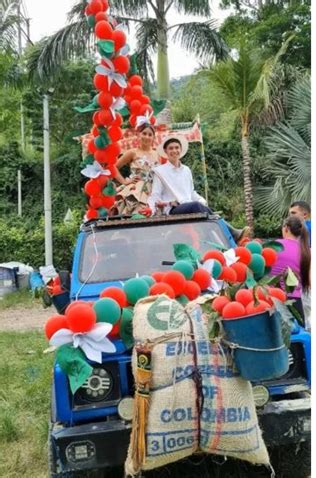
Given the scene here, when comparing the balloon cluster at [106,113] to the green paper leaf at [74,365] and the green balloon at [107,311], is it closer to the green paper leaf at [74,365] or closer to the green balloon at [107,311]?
the green balloon at [107,311]

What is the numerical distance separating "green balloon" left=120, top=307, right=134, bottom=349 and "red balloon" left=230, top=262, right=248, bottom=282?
77cm

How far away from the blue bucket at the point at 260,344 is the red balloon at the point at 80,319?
0.69m

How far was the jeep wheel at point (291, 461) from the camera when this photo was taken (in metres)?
3.72

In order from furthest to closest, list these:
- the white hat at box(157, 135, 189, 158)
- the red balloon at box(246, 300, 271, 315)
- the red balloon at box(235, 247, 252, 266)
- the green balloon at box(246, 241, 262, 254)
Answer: the white hat at box(157, 135, 189, 158)
the green balloon at box(246, 241, 262, 254)
the red balloon at box(235, 247, 252, 266)
the red balloon at box(246, 300, 271, 315)

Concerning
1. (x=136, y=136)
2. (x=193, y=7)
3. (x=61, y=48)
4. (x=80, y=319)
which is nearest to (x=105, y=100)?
(x=136, y=136)

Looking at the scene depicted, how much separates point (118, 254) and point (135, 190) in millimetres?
1611

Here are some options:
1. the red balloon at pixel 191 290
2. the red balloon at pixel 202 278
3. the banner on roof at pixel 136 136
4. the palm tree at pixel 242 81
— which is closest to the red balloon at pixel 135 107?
the banner on roof at pixel 136 136

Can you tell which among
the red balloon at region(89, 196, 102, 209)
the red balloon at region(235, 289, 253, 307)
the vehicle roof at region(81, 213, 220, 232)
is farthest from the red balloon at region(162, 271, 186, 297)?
the red balloon at region(89, 196, 102, 209)

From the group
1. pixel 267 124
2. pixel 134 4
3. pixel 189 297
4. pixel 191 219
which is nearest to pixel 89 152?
pixel 191 219

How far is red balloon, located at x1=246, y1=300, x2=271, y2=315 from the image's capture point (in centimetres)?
267

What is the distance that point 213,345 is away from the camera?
2855mm

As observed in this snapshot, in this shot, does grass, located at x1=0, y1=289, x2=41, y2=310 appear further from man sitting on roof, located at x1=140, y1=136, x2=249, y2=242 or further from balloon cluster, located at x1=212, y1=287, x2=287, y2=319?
balloon cluster, located at x1=212, y1=287, x2=287, y2=319

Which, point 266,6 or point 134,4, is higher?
point 266,6

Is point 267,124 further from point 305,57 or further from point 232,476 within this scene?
point 232,476
